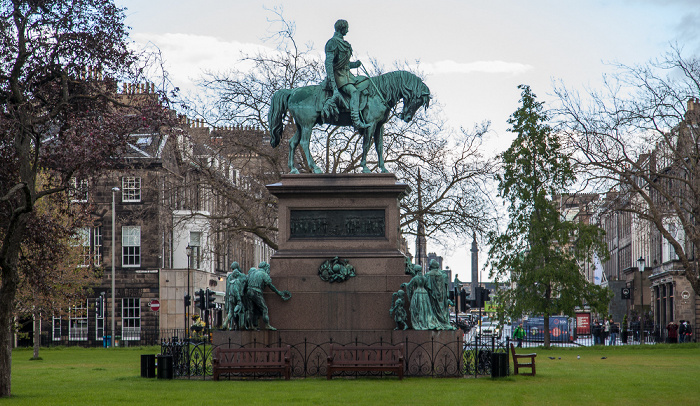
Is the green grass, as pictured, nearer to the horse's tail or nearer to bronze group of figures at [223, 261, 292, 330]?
bronze group of figures at [223, 261, 292, 330]

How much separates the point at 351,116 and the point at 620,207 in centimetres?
2166

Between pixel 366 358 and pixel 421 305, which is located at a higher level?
pixel 421 305

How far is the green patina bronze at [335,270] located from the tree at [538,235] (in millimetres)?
26788

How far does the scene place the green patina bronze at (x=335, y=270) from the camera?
20.2 m

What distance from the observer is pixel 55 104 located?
18781mm

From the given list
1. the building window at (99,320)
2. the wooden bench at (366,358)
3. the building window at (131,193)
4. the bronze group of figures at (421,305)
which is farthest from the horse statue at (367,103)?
the building window at (99,320)

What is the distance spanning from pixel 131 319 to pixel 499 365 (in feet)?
142

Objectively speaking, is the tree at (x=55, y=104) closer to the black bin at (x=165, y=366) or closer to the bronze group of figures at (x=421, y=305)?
the black bin at (x=165, y=366)

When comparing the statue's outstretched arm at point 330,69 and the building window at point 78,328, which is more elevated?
the statue's outstretched arm at point 330,69

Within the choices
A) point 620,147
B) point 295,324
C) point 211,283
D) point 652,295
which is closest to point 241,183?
point 620,147

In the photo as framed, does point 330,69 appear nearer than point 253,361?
No

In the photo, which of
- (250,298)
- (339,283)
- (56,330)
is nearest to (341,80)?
(339,283)

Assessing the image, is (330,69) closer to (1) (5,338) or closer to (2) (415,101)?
(2) (415,101)

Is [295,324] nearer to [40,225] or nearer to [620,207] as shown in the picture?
[40,225]
